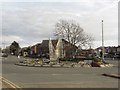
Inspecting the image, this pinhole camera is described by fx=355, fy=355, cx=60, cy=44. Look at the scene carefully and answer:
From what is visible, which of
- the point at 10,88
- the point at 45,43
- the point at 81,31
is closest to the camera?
the point at 10,88

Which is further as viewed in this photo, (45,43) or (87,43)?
(45,43)

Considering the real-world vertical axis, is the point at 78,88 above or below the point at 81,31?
below

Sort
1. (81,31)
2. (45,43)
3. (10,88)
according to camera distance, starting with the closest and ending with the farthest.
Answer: (10,88), (81,31), (45,43)

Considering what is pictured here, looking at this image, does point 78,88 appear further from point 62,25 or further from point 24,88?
point 62,25

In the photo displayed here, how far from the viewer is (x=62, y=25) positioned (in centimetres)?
9588

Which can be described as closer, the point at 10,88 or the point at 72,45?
the point at 10,88

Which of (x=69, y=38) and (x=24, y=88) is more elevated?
(x=69, y=38)

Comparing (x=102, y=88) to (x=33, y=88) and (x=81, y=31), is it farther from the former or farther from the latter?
(x=81, y=31)

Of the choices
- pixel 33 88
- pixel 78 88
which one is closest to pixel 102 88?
pixel 78 88

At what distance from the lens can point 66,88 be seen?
1830 cm

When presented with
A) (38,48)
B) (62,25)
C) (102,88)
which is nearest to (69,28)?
(62,25)

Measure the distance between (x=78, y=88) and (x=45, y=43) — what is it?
164 metres

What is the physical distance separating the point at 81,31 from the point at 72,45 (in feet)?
15.8

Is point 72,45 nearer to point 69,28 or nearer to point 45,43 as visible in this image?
point 69,28
